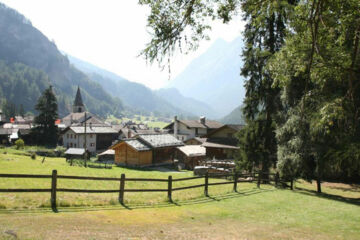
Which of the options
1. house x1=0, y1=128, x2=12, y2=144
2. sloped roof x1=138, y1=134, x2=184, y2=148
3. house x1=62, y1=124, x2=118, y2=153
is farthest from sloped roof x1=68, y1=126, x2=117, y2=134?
sloped roof x1=138, y1=134, x2=184, y2=148

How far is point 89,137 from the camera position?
68.9 metres

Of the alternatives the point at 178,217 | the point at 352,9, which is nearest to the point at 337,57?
the point at 352,9

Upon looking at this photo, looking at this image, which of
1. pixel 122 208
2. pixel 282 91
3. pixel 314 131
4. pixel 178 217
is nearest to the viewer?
pixel 178 217

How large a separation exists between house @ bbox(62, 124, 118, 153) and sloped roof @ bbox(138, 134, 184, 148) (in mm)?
23751

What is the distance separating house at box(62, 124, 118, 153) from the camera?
66.7m

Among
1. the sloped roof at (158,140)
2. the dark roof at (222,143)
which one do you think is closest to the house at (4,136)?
the sloped roof at (158,140)

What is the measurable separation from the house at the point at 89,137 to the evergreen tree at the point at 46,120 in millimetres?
3535

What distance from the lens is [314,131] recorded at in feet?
56.6

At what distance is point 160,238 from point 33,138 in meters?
71.4

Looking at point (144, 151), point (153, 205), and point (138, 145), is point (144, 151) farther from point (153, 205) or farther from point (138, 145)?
point (153, 205)

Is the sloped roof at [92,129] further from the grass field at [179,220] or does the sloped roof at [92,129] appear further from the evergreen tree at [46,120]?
the grass field at [179,220]

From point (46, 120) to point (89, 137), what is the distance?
11747 mm

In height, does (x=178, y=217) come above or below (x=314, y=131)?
below

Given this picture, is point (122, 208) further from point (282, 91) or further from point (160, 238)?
point (282, 91)
